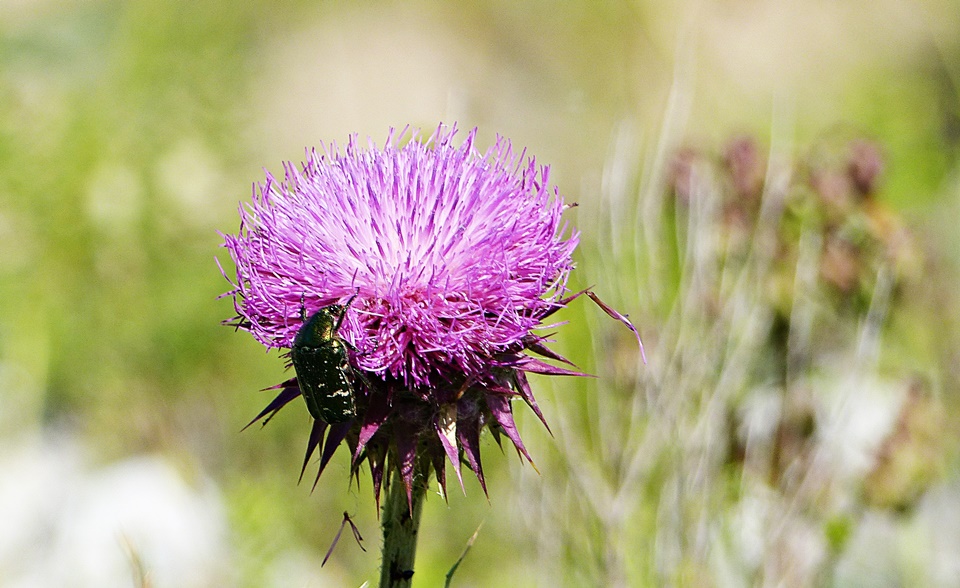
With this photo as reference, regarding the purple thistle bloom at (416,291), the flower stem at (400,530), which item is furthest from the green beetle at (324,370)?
the flower stem at (400,530)

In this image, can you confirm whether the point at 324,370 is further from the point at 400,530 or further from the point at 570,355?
the point at 570,355

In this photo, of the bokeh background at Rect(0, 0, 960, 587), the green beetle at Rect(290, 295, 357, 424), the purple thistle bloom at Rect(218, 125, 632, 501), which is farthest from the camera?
the bokeh background at Rect(0, 0, 960, 587)

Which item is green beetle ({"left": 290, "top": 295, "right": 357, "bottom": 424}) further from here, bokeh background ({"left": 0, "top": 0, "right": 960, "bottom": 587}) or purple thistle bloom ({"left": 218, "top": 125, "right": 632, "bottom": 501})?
bokeh background ({"left": 0, "top": 0, "right": 960, "bottom": 587})

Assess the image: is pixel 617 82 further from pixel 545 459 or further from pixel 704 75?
pixel 545 459

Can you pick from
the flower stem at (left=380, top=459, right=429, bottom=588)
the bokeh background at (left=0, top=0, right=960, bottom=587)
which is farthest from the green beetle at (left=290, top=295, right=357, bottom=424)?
the bokeh background at (left=0, top=0, right=960, bottom=587)

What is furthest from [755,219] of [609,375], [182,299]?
[182,299]

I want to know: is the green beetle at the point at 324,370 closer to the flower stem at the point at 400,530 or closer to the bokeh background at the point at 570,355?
the flower stem at the point at 400,530
